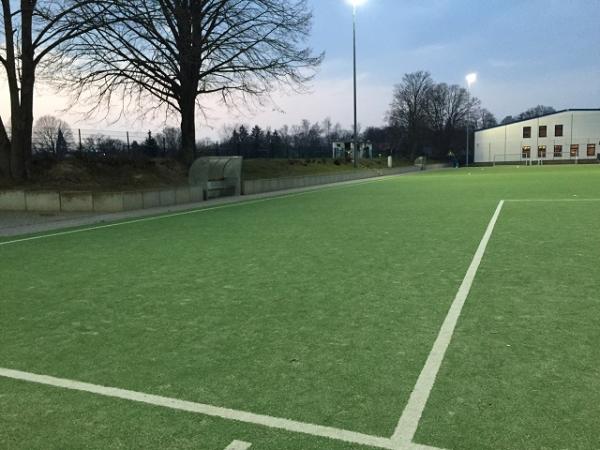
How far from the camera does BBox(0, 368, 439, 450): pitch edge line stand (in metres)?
2.93

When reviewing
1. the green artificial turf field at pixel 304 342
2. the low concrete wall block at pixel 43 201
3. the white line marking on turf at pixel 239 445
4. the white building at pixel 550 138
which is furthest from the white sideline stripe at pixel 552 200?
the white building at pixel 550 138

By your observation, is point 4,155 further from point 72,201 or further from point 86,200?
point 86,200

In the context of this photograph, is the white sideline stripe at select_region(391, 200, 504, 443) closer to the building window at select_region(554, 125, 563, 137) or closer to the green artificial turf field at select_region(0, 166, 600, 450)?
the green artificial turf field at select_region(0, 166, 600, 450)

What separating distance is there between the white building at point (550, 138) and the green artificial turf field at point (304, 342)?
7670 cm

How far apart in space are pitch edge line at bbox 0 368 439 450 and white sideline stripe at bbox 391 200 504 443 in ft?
0.48

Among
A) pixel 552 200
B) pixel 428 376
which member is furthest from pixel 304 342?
pixel 552 200

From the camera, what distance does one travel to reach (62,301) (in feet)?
19.8

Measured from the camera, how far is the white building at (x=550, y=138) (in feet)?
247

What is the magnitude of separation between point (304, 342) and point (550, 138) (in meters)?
84.4

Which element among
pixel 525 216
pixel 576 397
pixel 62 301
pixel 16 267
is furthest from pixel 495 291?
pixel 525 216

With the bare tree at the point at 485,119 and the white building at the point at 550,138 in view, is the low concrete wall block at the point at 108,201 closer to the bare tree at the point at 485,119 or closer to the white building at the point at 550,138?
the white building at the point at 550,138

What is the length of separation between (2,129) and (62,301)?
657 inches

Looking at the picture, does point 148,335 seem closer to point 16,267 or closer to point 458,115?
point 16,267

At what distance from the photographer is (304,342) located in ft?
14.8
